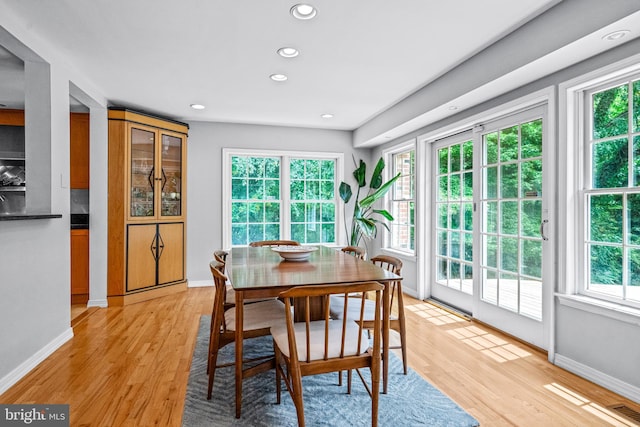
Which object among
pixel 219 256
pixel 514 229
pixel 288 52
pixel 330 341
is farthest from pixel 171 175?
pixel 514 229

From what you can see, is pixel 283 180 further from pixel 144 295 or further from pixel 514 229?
pixel 514 229

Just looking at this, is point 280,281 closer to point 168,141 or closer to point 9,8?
point 9,8

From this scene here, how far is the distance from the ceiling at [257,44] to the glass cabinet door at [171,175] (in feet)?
2.24

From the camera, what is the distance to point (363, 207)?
531cm

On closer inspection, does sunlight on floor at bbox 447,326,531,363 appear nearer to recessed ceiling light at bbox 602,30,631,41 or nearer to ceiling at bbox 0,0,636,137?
recessed ceiling light at bbox 602,30,631,41

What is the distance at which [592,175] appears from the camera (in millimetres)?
2504

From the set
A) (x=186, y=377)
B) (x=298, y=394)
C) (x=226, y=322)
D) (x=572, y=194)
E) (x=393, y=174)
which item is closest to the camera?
(x=298, y=394)

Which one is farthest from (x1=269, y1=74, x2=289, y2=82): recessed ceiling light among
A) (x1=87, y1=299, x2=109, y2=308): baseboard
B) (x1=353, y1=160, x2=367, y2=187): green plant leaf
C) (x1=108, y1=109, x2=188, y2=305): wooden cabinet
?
(x1=87, y1=299, x2=109, y2=308): baseboard

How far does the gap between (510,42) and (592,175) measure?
1123 millimetres

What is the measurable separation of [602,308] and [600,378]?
0.47m

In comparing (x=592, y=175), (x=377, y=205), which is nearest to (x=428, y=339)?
(x=592, y=175)

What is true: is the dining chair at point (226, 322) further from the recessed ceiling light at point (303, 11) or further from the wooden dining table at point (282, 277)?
the recessed ceiling light at point (303, 11)

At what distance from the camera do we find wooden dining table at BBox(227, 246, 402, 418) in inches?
73.3

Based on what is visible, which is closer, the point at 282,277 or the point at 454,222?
the point at 282,277
